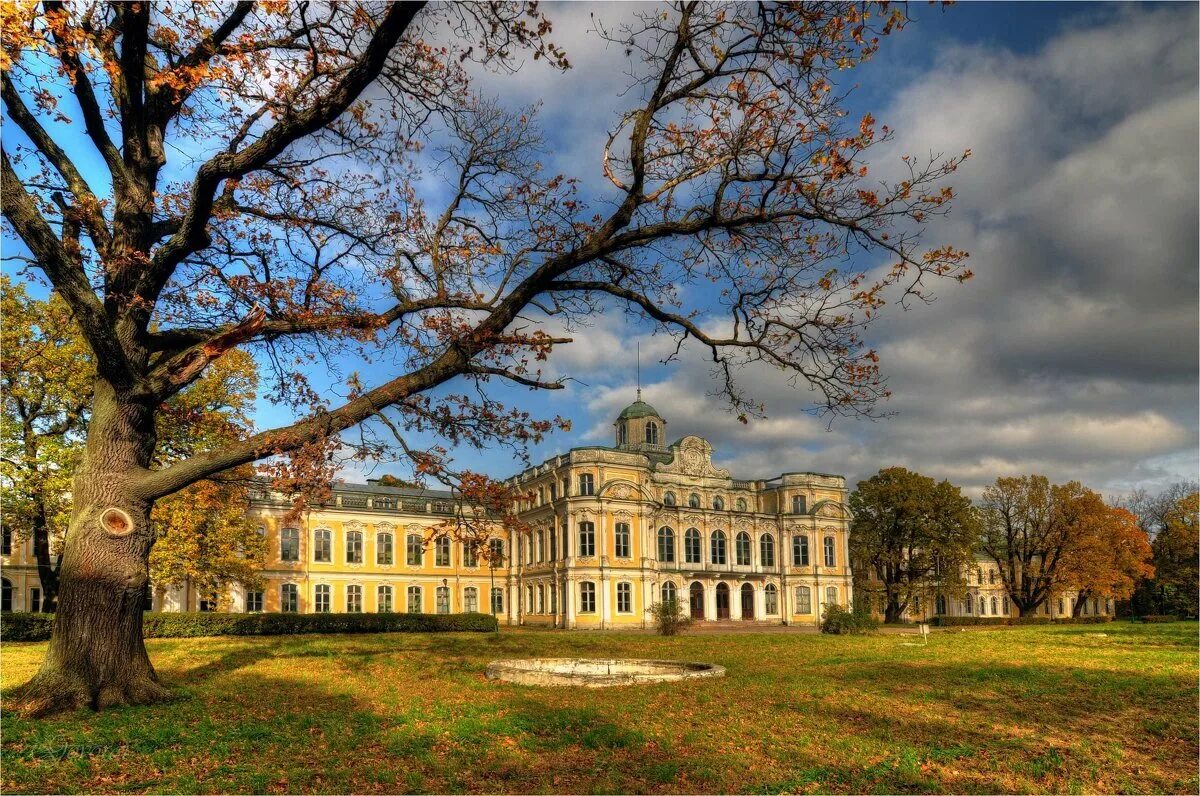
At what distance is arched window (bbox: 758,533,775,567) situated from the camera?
182ft

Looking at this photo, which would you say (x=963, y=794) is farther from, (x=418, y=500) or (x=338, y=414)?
(x=418, y=500)

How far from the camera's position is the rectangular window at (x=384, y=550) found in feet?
179

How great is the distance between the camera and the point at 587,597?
48.1 meters

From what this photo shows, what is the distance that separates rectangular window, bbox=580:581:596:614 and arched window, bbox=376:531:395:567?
14.5 m

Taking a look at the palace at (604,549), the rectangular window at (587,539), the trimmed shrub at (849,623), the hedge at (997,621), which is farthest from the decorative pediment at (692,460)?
the trimmed shrub at (849,623)

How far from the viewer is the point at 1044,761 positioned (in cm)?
781

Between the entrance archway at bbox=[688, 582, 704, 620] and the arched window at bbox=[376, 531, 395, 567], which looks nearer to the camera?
the entrance archway at bbox=[688, 582, 704, 620]

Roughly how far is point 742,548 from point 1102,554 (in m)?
23.3

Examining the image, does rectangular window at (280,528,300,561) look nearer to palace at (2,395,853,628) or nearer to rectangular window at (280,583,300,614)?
palace at (2,395,853,628)

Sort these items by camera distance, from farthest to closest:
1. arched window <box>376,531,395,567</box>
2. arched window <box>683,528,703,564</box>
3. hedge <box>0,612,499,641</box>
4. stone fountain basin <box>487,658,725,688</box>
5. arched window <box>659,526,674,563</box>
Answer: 1. arched window <box>376,531,395,567</box>
2. arched window <box>683,528,703,564</box>
3. arched window <box>659,526,674,563</box>
4. hedge <box>0,612,499,641</box>
5. stone fountain basin <box>487,658,725,688</box>

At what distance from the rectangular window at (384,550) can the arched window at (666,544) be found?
709 inches

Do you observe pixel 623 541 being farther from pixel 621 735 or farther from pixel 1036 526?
pixel 621 735

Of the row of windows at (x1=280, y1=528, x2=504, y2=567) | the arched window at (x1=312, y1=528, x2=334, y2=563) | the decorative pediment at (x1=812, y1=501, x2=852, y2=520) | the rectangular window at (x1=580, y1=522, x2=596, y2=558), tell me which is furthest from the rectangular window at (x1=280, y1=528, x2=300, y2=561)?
the decorative pediment at (x1=812, y1=501, x2=852, y2=520)

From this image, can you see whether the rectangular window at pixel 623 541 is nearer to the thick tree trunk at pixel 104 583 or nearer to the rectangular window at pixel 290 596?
the rectangular window at pixel 290 596
